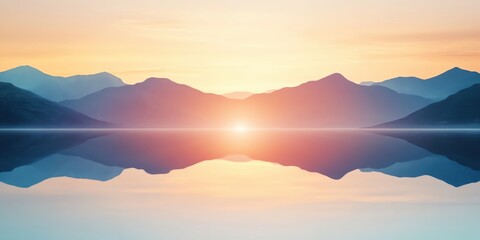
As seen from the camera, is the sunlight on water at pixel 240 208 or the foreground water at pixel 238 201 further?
the foreground water at pixel 238 201

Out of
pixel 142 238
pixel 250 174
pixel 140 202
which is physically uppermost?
pixel 250 174

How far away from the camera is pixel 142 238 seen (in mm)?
19766

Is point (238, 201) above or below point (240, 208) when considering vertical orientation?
above

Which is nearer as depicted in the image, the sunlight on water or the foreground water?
the sunlight on water

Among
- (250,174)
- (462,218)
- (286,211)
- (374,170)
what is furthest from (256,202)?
(374,170)

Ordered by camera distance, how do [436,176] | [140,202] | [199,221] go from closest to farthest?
[199,221] < [140,202] < [436,176]

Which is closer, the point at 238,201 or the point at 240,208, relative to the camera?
the point at 240,208

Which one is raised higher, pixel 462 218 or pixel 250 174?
pixel 250 174

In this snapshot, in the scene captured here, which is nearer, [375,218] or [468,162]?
[375,218]

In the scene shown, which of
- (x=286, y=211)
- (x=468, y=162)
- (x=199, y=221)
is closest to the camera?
(x=199, y=221)

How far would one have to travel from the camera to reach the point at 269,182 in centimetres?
3641

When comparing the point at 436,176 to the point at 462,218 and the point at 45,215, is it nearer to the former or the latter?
the point at 462,218

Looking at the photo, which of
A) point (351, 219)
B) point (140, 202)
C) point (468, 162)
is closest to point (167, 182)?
point (140, 202)

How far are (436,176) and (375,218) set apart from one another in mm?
16993
